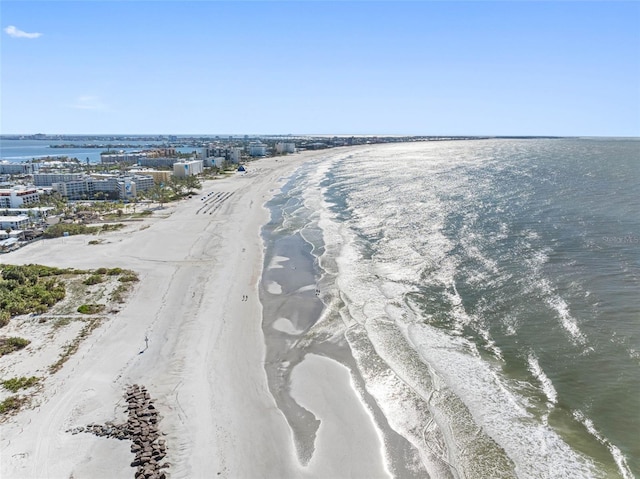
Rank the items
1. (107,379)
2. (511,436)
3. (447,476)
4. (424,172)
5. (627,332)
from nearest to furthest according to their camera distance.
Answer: (447,476)
(511,436)
(107,379)
(627,332)
(424,172)

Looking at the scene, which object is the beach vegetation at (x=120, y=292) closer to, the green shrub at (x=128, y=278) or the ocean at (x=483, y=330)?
the green shrub at (x=128, y=278)

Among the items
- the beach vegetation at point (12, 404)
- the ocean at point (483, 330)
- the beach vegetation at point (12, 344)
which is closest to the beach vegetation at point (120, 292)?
the beach vegetation at point (12, 344)

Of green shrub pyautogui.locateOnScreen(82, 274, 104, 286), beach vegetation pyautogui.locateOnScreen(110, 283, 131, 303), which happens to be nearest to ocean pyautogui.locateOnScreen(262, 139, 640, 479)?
beach vegetation pyautogui.locateOnScreen(110, 283, 131, 303)

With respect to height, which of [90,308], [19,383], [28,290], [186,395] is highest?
[28,290]

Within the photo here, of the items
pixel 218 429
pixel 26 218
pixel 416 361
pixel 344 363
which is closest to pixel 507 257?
pixel 416 361

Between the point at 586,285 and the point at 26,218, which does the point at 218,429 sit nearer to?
the point at 586,285

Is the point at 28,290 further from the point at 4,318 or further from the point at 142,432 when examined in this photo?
the point at 142,432

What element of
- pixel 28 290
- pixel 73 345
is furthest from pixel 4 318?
pixel 73 345
